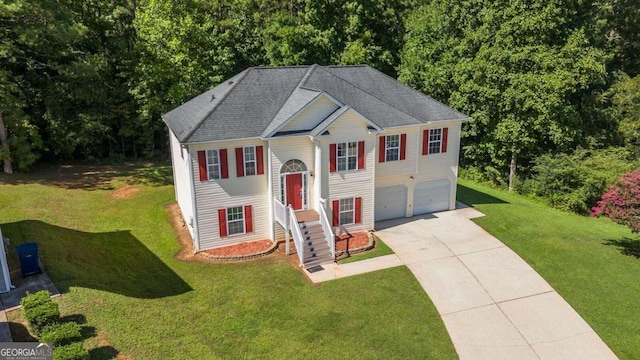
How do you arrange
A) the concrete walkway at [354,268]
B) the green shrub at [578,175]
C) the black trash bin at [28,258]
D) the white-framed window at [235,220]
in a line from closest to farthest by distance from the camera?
the black trash bin at [28,258]
the concrete walkway at [354,268]
the white-framed window at [235,220]
the green shrub at [578,175]

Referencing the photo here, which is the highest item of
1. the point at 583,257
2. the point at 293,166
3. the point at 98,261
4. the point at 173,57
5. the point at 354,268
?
the point at 173,57

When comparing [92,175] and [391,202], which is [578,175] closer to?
[391,202]

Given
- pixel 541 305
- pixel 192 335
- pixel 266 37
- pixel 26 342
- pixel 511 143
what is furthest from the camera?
pixel 266 37

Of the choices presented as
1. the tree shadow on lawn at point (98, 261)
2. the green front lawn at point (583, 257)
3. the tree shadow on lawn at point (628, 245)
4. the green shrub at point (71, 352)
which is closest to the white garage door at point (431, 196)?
the green front lawn at point (583, 257)

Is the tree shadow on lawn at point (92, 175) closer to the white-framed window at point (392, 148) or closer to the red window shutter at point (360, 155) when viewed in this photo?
the red window shutter at point (360, 155)

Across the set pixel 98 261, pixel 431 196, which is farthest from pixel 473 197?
pixel 98 261

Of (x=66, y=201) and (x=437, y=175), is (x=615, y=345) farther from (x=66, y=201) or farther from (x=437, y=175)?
(x=66, y=201)

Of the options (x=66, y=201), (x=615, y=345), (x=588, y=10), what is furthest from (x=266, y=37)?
(x=615, y=345)
